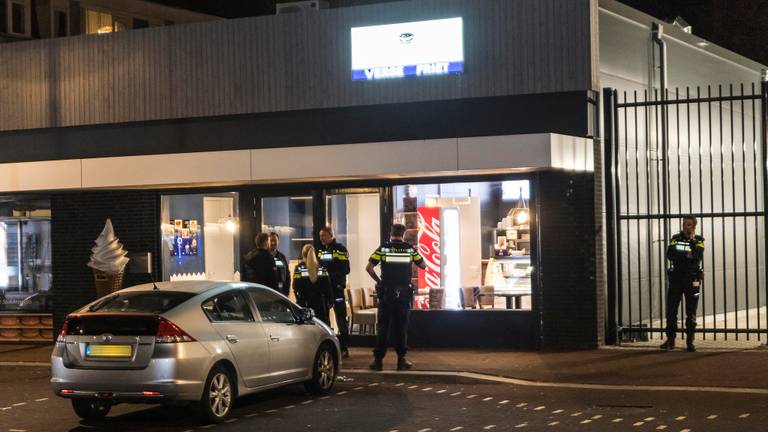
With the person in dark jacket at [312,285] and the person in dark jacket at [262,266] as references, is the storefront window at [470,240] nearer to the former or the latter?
the person in dark jacket at [312,285]

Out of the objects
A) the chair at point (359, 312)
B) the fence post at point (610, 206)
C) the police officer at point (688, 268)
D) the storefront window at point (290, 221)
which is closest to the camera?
the police officer at point (688, 268)

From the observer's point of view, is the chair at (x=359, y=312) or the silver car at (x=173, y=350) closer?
the silver car at (x=173, y=350)

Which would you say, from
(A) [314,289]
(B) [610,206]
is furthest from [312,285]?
(B) [610,206]

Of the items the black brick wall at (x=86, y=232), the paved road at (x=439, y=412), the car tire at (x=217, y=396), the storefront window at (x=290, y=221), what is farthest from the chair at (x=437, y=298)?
the car tire at (x=217, y=396)

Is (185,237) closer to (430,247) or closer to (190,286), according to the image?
(430,247)

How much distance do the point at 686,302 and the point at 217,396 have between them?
7.58 m

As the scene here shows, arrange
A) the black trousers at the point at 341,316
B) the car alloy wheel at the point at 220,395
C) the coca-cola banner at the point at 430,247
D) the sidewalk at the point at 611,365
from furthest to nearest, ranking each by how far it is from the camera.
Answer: the coca-cola banner at the point at 430,247 < the black trousers at the point at 341,316 < the sidewalk at the point at 611,365 < the car alloy wheel at the point at 220,395

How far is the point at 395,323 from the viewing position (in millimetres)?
14398

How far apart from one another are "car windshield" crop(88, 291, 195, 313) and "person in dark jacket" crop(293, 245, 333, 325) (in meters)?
4.51

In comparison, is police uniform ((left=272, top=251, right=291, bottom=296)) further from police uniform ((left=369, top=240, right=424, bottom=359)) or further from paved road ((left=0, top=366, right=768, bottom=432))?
paved road ((left=0, top=366, right=768, bottom=432))

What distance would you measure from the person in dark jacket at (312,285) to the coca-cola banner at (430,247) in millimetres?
2012

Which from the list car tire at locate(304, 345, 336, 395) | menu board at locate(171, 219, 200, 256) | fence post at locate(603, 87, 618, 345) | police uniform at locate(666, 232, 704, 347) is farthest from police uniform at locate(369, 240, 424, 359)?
menu board at locate(171, 219, 200, 256)

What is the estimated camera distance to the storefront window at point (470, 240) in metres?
16.5

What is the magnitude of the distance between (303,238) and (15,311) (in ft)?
18.9
